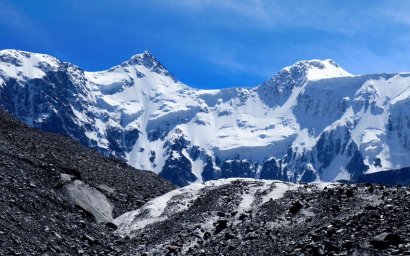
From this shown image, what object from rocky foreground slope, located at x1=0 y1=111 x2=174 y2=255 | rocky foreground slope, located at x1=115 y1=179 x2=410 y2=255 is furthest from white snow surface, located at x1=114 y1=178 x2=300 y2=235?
rocky foreground slope, located at x1=0 y1=111 x2=174 y2=255

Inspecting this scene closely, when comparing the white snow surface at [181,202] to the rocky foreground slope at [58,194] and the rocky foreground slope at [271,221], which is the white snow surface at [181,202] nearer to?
the rocky foreground slope at [271,221]

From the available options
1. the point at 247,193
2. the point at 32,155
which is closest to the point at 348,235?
the point at 247,193

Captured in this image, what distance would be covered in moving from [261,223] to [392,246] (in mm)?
12272

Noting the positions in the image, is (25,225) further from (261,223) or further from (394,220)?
(394,220)

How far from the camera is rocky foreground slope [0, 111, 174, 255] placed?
41062 millimetres

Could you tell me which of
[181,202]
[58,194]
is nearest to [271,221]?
[181,202]

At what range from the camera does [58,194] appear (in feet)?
173

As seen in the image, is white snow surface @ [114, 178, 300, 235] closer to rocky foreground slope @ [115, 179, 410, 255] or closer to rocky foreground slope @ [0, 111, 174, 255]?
rocky foreground slope @ [115, 179, 410, 255]

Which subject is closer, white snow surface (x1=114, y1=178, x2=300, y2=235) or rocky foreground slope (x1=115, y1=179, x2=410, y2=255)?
rocky foreground slope (x1=115, y1=179, x2=410, y2=255)

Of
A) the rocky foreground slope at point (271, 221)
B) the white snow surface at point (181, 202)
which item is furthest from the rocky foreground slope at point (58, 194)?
the rocky foreground slope at point (271, 221)

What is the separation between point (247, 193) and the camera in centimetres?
5444

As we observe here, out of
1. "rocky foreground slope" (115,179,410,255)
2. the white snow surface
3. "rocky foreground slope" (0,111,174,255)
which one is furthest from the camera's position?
the white snow surface

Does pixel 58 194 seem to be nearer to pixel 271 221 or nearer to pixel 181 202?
pixel 181 202

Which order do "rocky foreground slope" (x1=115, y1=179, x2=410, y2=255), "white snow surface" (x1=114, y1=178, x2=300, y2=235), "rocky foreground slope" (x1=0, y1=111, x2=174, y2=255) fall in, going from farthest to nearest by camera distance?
"white snow surface" (x1=114, y1=178, x2=300, y2=235), "rocky foreground slope" (x1=0, y1=111, x2=174, y2=255), "rocky foreground slope" (x1=115, y1=179, x2=410, y2=255)
